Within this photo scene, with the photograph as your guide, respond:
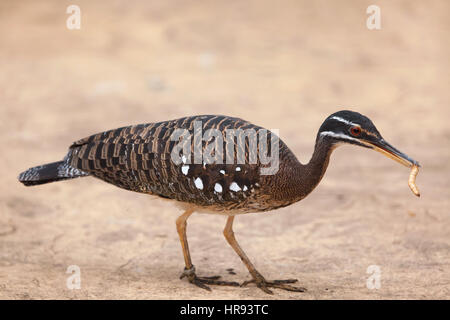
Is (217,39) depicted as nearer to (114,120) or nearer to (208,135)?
(114,120)

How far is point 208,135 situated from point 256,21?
10.1 meters

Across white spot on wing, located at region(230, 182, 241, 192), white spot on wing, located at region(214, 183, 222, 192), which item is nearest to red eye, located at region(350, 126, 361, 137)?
white spot on wing, located at region(230, 182, 241, 192)

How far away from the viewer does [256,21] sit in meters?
15.4

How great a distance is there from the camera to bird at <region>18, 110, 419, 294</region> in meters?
5.71

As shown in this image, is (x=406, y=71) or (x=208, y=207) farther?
(x=406, y=71)

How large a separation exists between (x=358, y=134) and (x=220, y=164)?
4.29 ft

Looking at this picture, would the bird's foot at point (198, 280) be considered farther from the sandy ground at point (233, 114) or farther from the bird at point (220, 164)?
the sandy ground at point (233, 114)

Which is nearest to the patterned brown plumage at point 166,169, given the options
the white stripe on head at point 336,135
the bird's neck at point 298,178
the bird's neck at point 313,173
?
the bird's neck at point 298,178

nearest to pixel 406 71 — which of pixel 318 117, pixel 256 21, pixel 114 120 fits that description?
pixel 318 117

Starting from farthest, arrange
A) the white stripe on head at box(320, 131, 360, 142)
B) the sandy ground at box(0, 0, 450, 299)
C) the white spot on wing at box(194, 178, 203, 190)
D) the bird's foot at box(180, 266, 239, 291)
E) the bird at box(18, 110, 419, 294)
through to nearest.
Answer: the sandy ground at box(0, 0, 450, 299) < the bird's foot at box(180, 266, 239, 291) < the white spot on wing at box(194, 178, 203, 190) < the bird at box(18, 110, 419, 294) < the white stripe on head at box(320, 131, 360, 142)

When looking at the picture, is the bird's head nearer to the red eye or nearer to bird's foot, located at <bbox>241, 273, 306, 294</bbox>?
the red eye

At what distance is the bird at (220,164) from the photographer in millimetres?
5707

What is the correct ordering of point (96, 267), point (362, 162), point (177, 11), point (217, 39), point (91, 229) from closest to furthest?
point (96, 267)
point (91, 229)
point (362, 162)
point (217, 39)
point (177, 11)

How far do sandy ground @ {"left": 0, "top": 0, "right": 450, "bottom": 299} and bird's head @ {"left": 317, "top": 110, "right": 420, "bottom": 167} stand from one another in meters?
1.38
